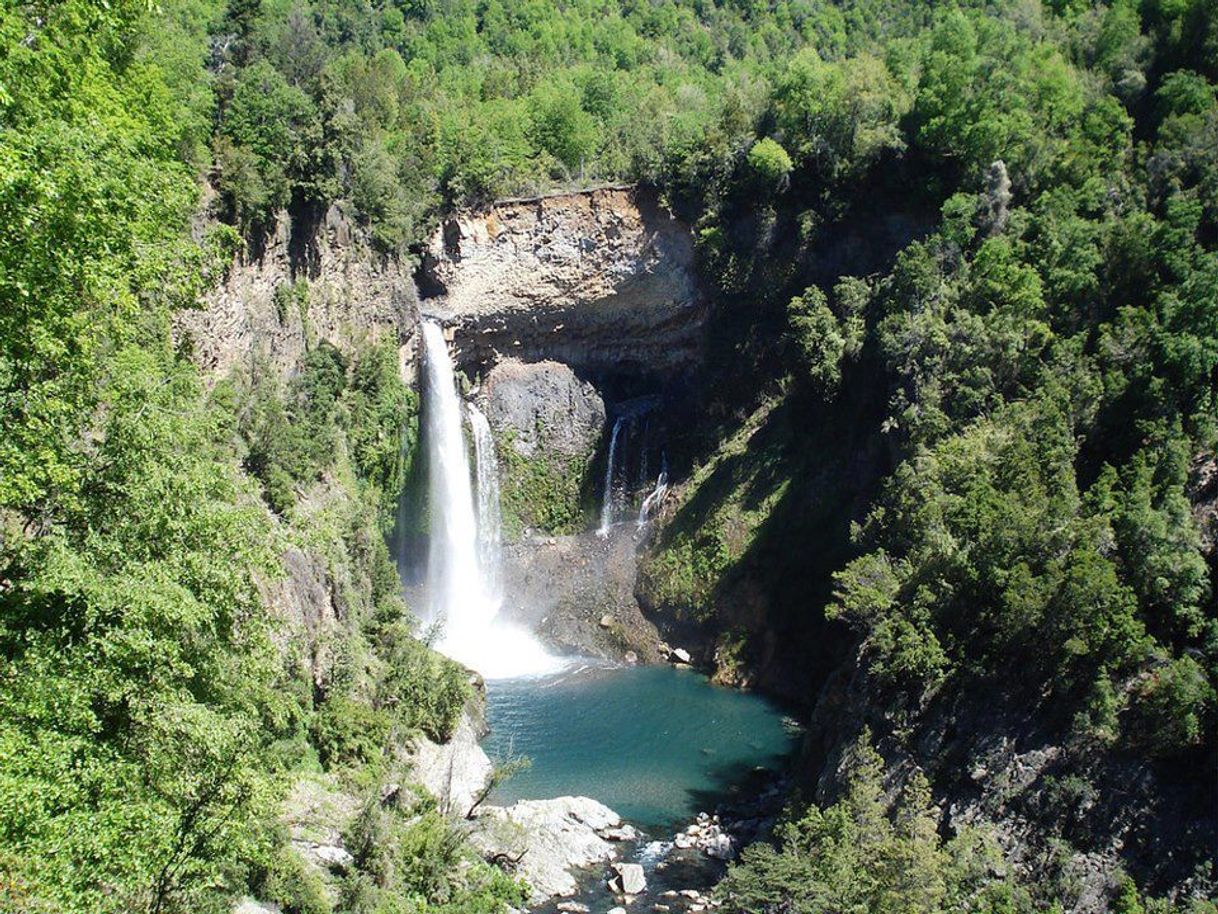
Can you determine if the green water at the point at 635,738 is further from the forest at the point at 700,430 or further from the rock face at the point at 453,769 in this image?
the forest at the point at 700,430

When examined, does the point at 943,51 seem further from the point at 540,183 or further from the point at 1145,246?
the point at 540,183

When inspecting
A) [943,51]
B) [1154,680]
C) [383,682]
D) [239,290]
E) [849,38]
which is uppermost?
[849,38]

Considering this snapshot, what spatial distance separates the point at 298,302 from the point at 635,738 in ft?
63.0

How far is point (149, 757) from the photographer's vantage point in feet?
41.4

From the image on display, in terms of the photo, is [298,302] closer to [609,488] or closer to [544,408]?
[544,408]

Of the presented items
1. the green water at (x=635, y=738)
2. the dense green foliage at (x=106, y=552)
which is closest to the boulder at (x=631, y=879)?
the green water at (x=635, y=738)

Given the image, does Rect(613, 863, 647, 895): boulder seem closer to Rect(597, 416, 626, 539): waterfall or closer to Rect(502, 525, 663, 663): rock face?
Rect(502, 525, 663, 663): rock face

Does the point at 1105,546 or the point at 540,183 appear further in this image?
the point at 540,183

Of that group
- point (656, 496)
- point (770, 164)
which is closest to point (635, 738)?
point (656, 496)

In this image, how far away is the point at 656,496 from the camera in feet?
157

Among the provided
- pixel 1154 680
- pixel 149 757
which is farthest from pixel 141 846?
pixel 1154 680

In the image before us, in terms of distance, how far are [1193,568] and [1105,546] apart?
6.98ft

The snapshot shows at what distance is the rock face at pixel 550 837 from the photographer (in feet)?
78.9

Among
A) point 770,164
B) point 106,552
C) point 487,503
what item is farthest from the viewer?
point 487,503
